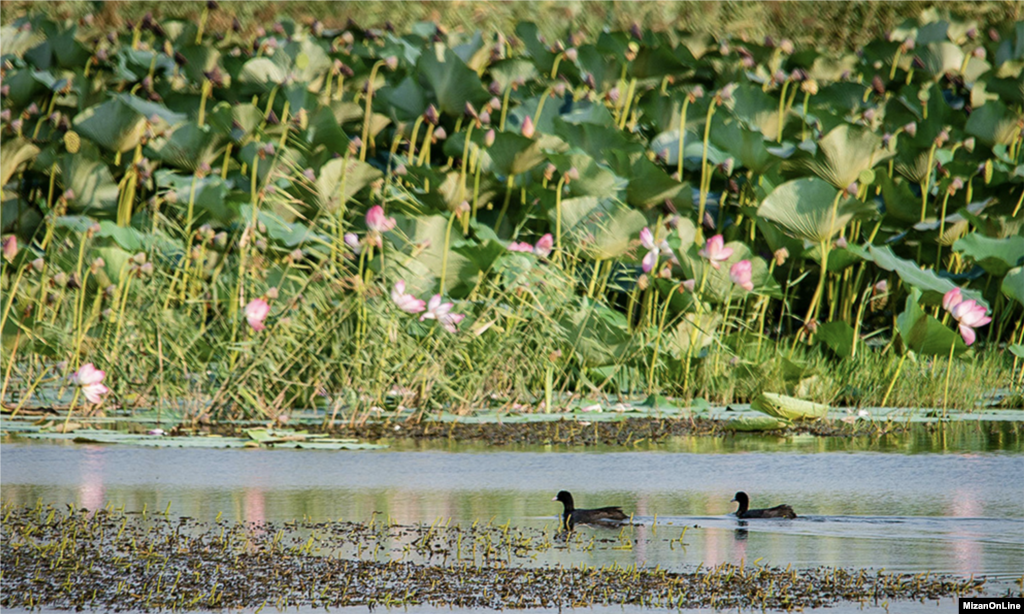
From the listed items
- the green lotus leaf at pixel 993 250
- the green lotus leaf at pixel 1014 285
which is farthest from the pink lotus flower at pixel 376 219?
the green lotus leaf at pixel 1014 285

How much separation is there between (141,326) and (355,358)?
99cm

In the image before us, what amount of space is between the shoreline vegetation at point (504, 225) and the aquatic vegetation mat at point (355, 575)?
2.02m

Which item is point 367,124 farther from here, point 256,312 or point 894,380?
point 894,380

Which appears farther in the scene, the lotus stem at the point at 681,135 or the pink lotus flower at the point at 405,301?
the lotus stem at the point at 681,135

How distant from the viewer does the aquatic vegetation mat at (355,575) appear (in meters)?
2.93

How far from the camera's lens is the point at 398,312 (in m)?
6.03

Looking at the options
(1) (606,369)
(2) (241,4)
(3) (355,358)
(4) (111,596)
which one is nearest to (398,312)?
(3) (355,358)

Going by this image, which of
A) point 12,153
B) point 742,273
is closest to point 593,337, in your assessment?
point 742,273

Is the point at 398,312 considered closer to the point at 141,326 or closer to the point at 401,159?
the point at 141,326

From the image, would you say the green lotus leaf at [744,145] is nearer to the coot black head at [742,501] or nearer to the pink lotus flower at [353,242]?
the pink lotus flower at [353,242]

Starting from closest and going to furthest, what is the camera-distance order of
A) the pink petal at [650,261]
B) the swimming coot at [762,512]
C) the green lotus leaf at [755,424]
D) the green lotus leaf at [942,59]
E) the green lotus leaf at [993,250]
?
the swimming coot at [762,512] < the green lotus leaf at [755,424] < the pink petal at [650,261] < the green lotus leaf at [993,250] < the green lotus leaf at [942,59]

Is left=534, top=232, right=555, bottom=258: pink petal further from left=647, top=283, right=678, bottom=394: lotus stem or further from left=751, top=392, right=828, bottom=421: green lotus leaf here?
left=751, top=392, right=828, bottom=421: green lotus leaf

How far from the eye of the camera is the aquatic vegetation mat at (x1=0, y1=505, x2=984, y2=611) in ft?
9.61

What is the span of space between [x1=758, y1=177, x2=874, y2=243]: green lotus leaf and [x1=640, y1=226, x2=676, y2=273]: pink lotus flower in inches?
21.9
